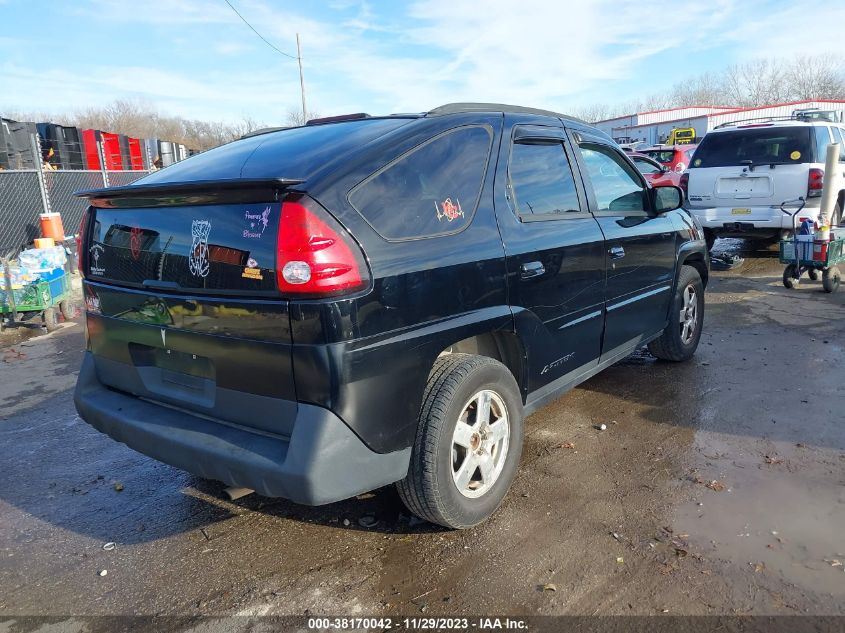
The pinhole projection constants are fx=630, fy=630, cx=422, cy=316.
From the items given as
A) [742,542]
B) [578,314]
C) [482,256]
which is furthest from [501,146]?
[742,542]

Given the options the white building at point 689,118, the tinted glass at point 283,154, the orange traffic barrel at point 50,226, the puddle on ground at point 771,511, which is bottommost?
the puddle on ground at point 771,511

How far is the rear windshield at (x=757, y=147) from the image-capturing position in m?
8.68

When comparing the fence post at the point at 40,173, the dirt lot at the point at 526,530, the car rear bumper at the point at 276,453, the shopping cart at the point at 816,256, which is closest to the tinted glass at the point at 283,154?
the car rear bumper at the point at 276,453

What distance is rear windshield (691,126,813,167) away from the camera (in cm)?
868

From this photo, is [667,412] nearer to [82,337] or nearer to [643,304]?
[643,304]

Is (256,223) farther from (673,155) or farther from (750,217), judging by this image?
(673,155)

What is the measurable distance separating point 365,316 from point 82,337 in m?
5.79

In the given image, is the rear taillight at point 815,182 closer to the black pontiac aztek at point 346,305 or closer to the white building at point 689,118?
the black pontiac aztek at point 346,305

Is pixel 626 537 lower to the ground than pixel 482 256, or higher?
lower

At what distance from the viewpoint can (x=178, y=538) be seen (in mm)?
3010

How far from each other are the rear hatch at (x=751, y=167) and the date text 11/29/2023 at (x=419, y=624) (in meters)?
8.25

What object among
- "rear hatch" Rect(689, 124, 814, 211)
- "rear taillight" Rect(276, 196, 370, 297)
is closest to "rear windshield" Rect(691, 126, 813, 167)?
"rear hatch" Rect(689, 124, 814, 211)

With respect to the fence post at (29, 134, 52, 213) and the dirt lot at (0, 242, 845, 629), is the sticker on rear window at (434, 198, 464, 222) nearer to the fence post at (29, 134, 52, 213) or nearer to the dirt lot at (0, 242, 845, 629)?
the dirt lot at (0, 242, 845, 629)

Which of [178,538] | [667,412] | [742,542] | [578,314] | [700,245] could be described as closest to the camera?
[742,542]
